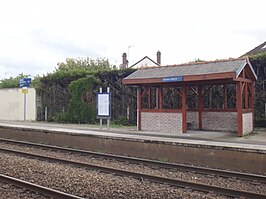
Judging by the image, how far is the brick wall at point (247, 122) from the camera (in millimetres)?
16359

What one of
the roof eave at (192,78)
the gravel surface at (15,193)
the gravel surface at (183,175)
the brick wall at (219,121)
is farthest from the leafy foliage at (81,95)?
the gravel surface at (15,193)

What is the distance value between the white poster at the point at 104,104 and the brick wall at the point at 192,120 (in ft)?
14.2

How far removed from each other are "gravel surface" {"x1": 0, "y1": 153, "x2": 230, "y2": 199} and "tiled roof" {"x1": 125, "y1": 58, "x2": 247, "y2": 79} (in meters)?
8.23

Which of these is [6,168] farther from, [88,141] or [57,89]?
[57,89]

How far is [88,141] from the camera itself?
15227 millimetres

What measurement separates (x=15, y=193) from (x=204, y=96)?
14.7 meters

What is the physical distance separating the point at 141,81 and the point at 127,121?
597 cm

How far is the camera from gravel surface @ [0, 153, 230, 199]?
749cm

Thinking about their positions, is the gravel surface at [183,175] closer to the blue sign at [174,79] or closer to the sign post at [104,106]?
the sign post at [104,106]

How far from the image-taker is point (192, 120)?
1944 centimetres

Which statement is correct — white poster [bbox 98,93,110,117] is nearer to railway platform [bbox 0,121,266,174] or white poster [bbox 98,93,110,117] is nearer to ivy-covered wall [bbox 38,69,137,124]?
railway platform [bbox 0,121,266,174]

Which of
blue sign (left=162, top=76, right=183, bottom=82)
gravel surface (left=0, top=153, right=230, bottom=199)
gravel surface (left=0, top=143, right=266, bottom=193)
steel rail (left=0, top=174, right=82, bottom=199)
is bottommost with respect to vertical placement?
gravel surface (left=0, top=143, right=266, bottom=193)

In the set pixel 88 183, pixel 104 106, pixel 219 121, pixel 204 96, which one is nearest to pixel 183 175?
pixel 88 183

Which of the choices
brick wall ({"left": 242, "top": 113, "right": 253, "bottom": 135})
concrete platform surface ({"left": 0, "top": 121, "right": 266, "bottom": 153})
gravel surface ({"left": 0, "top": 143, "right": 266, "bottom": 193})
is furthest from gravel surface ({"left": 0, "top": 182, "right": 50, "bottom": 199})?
brick wall ({"left": 242, "top": 113, "right": 253, "bottom": 135})
